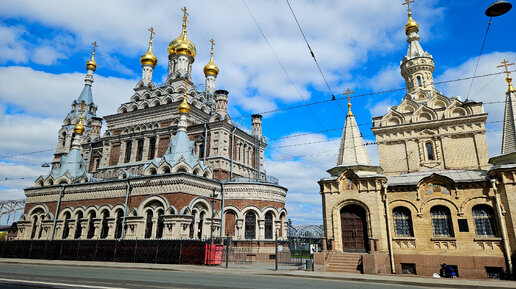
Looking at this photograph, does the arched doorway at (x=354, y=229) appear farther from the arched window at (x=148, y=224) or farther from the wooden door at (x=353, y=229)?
the arched window at (x=148, y=224)

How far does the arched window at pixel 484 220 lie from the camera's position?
16.0 m

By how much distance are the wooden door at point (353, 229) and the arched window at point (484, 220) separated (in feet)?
17.5

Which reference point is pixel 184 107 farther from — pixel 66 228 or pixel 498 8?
pixel 498 8

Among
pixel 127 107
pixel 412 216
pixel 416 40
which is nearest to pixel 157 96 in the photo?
pixel 127 107

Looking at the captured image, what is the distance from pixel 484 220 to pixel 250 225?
15.9 meters

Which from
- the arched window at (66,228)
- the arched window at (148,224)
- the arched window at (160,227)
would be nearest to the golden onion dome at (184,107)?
the arched window at (148,224)

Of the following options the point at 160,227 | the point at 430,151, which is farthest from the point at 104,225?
the point at 430,151

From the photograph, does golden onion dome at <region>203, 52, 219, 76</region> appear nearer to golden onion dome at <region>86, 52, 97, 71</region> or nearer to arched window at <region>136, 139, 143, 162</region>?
arched window at <region>136, 139, 143, 162</region>

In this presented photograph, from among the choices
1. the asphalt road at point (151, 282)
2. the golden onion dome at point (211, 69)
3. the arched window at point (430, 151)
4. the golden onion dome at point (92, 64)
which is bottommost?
the asphalt road at point (151, 282)

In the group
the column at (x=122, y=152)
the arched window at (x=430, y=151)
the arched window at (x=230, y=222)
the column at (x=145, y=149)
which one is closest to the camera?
the arched window at (x=430, y=151)

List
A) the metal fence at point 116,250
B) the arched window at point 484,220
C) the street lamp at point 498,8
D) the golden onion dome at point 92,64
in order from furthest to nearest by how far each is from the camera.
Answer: the golden onion dome at point 92,64, the metal fence at point 116,250, the arched window at point 484,220, the street lamp at point 498,8

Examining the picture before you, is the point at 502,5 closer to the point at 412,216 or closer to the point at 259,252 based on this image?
the point at 412,216

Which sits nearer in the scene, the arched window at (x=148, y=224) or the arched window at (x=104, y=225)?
the arched window at (x=148, y=224)

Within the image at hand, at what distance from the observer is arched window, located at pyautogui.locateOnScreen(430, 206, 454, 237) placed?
16766 millimetres
